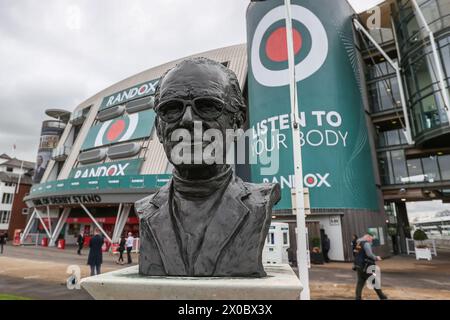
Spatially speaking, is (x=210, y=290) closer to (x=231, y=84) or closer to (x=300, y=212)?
(x=231, y=84)

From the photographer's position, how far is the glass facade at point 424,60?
50.7 feet

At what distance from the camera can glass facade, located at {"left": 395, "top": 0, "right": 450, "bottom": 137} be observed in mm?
15453

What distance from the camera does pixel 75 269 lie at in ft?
34.6

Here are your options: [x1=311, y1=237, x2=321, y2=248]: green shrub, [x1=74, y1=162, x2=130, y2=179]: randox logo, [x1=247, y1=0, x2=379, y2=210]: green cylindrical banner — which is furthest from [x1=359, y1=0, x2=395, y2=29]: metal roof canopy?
[x1=74, y1=162, x2=130, y2=179]: randox logo

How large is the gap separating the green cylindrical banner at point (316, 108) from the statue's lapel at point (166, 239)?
14.4 metres

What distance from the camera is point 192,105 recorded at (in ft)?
7.59

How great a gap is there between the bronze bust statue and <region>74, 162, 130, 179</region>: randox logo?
21.4 metres

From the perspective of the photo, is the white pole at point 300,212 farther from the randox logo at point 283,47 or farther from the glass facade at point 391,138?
the glass facade at point 391,138

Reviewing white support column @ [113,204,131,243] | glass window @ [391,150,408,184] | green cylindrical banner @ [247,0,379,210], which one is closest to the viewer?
green cylindrical banner @ [247,0,379,210]

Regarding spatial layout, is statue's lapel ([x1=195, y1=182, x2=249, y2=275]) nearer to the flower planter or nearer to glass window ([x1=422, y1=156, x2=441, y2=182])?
the flower planter

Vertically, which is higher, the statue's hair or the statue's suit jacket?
the statue's hair

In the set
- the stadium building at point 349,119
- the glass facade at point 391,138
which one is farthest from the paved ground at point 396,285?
the glass facade at point 391,138
